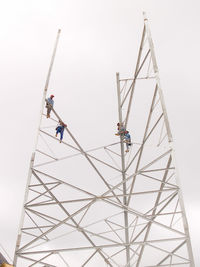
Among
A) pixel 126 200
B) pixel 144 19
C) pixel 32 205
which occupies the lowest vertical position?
pixel 32 205

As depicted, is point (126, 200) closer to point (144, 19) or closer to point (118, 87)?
point (118, 87)

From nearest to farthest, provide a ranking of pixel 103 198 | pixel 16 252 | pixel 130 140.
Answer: pixel 16 252, pixel 103 198, pixel 130 140

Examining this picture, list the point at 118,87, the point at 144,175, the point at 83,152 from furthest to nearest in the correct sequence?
the point at 118,87
the point at 83,152
the point at 144,175

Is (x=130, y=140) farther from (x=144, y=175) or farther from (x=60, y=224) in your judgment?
(x=60, y=224)

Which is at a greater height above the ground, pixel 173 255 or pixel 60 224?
pixel 60 224

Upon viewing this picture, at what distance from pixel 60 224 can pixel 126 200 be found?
14.4ft

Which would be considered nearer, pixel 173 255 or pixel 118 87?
pixel 173 255

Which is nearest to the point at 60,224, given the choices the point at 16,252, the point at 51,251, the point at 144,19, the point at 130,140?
the point at 51,251

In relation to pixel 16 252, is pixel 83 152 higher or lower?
higher

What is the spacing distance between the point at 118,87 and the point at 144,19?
13.7ft

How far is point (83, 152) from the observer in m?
13.8

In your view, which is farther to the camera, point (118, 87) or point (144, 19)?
point (118, 87)

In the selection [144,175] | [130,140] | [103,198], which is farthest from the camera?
[130,140]

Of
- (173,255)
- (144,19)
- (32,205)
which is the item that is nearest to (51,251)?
(32,205)
